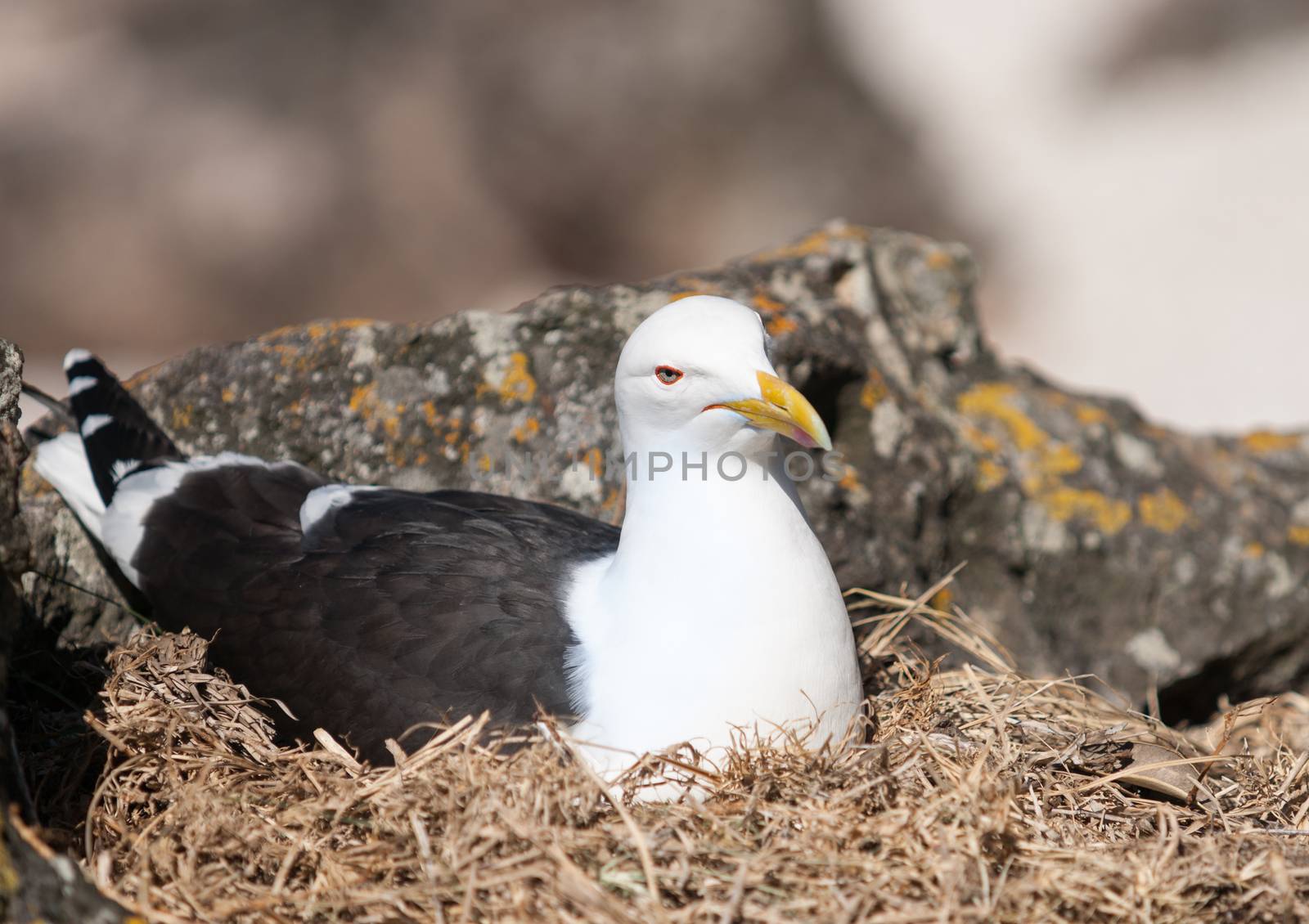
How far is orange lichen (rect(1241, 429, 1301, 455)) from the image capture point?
4.93 m

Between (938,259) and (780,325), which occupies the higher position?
(938,259)

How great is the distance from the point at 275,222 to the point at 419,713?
7.75 meters

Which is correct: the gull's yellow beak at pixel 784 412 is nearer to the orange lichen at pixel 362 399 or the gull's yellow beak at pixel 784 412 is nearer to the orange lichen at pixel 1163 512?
the orange lichen at pixel 362 399

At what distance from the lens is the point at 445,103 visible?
1031 cm

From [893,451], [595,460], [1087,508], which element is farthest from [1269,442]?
[595,460]

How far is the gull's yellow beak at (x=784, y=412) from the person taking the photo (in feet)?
7.79

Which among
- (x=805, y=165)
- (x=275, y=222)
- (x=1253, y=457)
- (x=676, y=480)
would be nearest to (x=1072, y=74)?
(x=805, y=165)

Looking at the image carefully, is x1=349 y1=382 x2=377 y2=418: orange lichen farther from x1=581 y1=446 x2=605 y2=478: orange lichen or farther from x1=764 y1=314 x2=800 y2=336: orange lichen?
x1=764 y1=314 x2=800 y2=336: orange lichen

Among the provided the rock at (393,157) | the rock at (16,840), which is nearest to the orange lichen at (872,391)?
the rock at (16,840)

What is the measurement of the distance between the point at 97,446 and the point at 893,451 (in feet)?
8.22

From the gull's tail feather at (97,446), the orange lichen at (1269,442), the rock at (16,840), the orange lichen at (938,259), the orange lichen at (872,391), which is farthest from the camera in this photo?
the orange lichen at (1269,442)

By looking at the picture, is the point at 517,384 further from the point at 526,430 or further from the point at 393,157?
the point at 393,157

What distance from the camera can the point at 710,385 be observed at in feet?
8.14

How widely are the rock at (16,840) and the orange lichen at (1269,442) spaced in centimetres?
454
